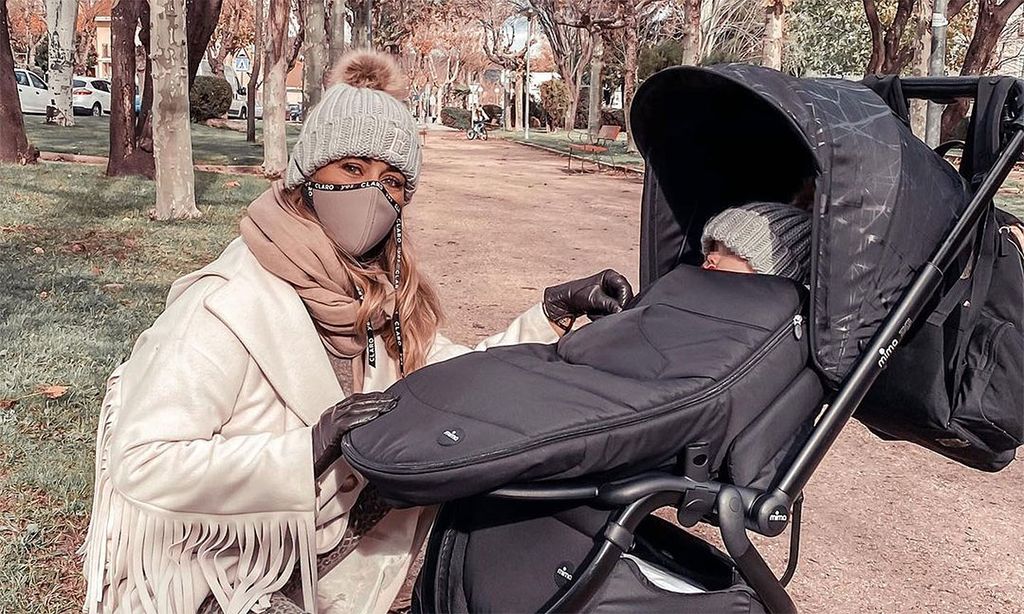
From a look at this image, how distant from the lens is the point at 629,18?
26484mm

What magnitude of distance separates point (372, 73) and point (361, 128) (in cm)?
24

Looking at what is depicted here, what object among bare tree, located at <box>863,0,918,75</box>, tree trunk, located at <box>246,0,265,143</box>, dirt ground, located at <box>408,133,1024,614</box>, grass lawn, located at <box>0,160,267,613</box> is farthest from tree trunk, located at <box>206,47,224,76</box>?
dirt ground, located at <box>408,133,1024,614</box>

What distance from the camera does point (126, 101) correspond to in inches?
531

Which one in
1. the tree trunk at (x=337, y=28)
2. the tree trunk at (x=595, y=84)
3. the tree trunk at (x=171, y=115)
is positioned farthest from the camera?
the tree trunk at (x=595, y=84)

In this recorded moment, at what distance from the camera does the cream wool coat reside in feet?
6.77

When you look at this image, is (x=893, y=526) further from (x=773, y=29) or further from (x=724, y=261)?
(x=773, y=29)

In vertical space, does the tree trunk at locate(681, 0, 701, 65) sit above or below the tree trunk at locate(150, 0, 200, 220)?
above

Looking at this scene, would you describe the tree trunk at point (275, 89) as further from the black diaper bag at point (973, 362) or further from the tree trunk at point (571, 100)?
the tree trunk at point (571, 100)

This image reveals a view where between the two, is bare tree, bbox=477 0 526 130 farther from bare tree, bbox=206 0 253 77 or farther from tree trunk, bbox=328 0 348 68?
tree trunk, bbox=328 0 348 68

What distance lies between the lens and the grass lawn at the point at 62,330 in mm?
3318

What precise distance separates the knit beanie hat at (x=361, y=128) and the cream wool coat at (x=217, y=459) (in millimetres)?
274

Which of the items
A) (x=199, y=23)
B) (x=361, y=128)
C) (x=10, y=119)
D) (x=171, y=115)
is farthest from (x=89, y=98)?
(x=361, y=128)

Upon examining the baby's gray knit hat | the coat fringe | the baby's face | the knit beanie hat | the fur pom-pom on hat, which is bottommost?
the coat fringe

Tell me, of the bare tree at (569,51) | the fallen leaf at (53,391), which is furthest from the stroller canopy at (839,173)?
the bare tree at (569,51)
